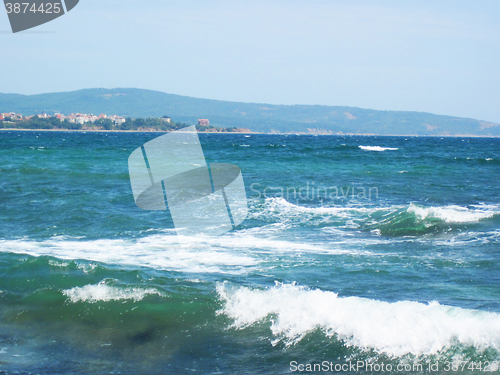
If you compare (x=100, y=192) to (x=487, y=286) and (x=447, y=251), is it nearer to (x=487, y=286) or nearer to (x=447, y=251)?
(x=447, y=251)

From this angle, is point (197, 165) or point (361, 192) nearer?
point (361, 192)

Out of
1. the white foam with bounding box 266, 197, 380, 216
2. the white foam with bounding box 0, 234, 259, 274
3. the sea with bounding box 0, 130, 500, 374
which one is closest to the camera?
the sea with bounding box 0, 130, 500, 374

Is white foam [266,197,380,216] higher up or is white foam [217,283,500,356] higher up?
white foam [266,197,380,216]

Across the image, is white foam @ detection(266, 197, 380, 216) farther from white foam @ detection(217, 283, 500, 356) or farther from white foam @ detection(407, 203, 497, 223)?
white foam @ detection(217, 283, 500, 356)

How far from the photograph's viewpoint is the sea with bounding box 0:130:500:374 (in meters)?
5.23

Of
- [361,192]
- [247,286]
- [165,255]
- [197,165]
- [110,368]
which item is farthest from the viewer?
[197,165]

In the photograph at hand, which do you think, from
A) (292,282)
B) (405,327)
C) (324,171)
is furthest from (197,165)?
(405,327)

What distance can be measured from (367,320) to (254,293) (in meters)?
1.71

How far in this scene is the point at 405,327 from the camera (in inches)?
222

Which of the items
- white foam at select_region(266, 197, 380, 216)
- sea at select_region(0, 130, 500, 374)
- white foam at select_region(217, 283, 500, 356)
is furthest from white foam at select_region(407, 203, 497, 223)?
white foam at select_region(217, 283, 500, 356)

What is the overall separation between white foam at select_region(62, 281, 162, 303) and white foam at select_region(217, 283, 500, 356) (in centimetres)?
128

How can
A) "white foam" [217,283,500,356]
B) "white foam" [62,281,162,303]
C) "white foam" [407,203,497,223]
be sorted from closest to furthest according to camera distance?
"white foam" [217,283,500,356], "white foam" [62,281,162,303], "white foam" [407,203,497,223]

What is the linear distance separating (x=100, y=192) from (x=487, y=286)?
14.0 m

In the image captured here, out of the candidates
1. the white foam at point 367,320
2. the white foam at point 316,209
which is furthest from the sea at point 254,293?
the white foam at point 316,209
